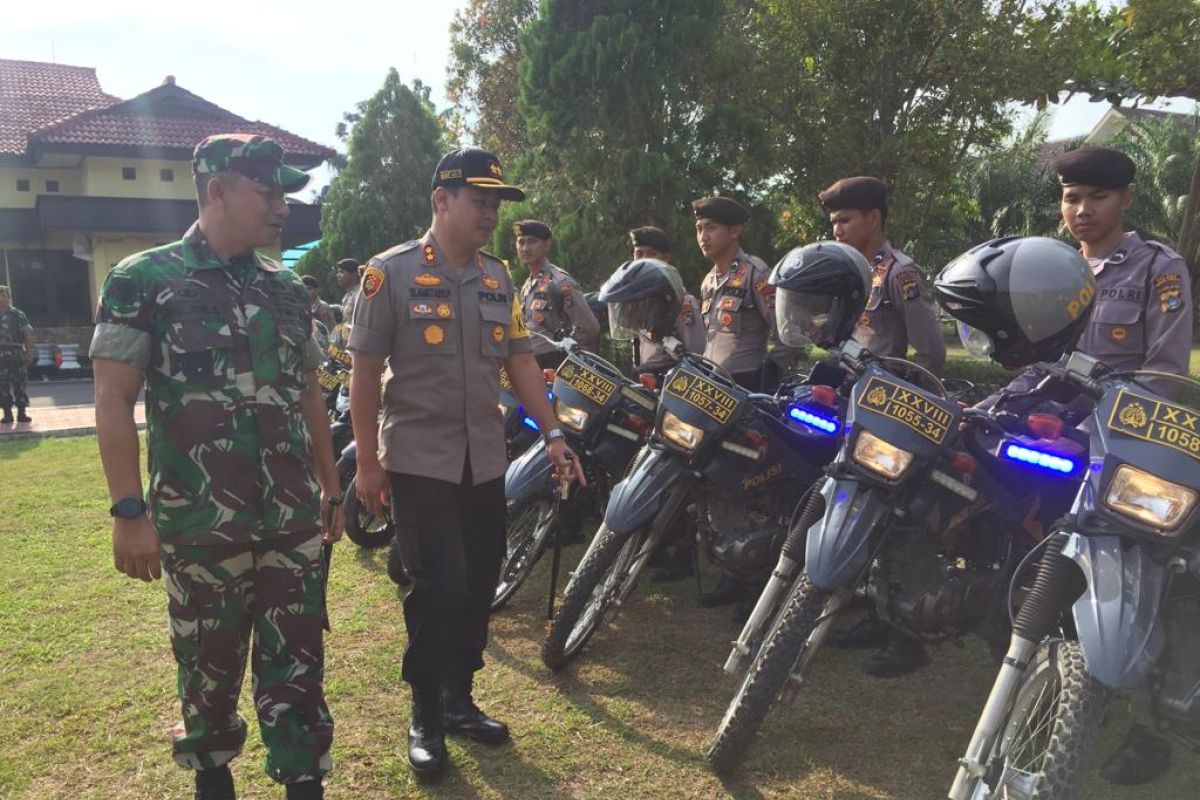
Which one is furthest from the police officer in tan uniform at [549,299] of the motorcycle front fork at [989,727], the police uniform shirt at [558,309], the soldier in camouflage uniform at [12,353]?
the soldier in camouflage uniform at [12,353]

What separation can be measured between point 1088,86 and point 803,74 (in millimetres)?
2576

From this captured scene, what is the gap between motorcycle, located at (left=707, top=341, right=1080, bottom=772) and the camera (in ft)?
8.38

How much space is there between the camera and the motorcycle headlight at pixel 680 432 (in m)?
3.26

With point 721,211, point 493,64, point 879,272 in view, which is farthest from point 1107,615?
point 493,64

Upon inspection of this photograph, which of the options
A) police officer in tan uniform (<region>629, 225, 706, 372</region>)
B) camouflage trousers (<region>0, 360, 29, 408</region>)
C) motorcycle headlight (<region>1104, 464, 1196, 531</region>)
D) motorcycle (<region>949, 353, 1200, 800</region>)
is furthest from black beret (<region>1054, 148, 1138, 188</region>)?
camouflage trousers (<region>0, 360, 29, 408</region>)

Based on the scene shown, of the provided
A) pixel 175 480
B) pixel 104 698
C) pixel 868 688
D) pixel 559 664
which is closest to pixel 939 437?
pixel 868 688

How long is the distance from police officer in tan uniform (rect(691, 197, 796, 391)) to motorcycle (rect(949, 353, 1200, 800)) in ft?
8.00

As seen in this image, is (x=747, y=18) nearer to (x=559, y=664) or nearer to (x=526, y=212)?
(x=526, y=212)

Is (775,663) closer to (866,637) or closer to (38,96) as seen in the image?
(866,637)

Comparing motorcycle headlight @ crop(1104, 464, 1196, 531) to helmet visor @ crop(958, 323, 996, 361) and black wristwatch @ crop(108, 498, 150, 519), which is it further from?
black wristwatch @ crop(108, 498, 150, 519)

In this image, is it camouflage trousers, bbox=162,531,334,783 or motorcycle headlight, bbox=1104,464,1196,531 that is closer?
motorcycle headlight, bbox=1104,464,1196,531

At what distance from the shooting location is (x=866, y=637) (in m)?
3.71

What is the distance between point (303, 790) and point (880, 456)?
70.8 inches

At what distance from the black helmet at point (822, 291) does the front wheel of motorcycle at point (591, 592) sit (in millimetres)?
942
